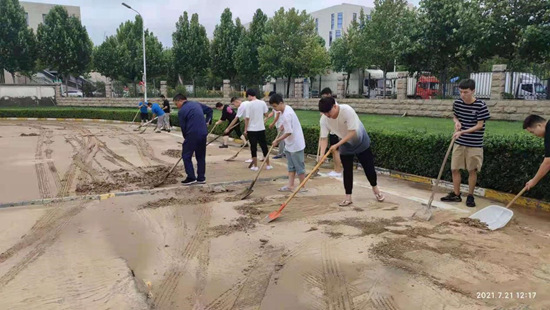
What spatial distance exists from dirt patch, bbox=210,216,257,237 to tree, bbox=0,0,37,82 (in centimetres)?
3386

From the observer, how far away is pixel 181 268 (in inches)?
141

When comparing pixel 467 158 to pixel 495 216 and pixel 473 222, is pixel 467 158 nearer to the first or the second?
pixel 495 216

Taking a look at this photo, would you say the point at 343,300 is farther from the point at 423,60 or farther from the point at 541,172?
the point at 423,60

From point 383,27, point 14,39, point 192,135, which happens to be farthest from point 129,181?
point 14,39

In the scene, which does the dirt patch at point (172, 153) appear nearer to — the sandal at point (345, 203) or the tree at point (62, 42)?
the sandal at point (345, 203)

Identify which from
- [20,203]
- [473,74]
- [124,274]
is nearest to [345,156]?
[124,274]

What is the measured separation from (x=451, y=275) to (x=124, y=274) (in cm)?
280

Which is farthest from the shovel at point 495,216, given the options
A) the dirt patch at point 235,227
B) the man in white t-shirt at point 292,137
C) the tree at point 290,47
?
the tree at point 290,47

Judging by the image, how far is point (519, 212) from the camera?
518 cm

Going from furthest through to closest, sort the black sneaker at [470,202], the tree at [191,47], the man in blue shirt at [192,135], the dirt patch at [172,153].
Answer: the tree at [191,47], the dirt patch at [172,153], the man in blue shirt at [192,135], the black sneaker at [470,202]

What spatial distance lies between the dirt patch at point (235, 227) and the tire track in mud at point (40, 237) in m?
1.74

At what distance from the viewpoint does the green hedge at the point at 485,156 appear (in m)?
5.42

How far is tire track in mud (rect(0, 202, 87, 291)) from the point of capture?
359 centimetres

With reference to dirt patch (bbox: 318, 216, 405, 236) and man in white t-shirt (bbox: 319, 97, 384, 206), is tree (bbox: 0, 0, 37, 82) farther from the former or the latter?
dirt patch (bbox: 318, 216, 405, 236)
